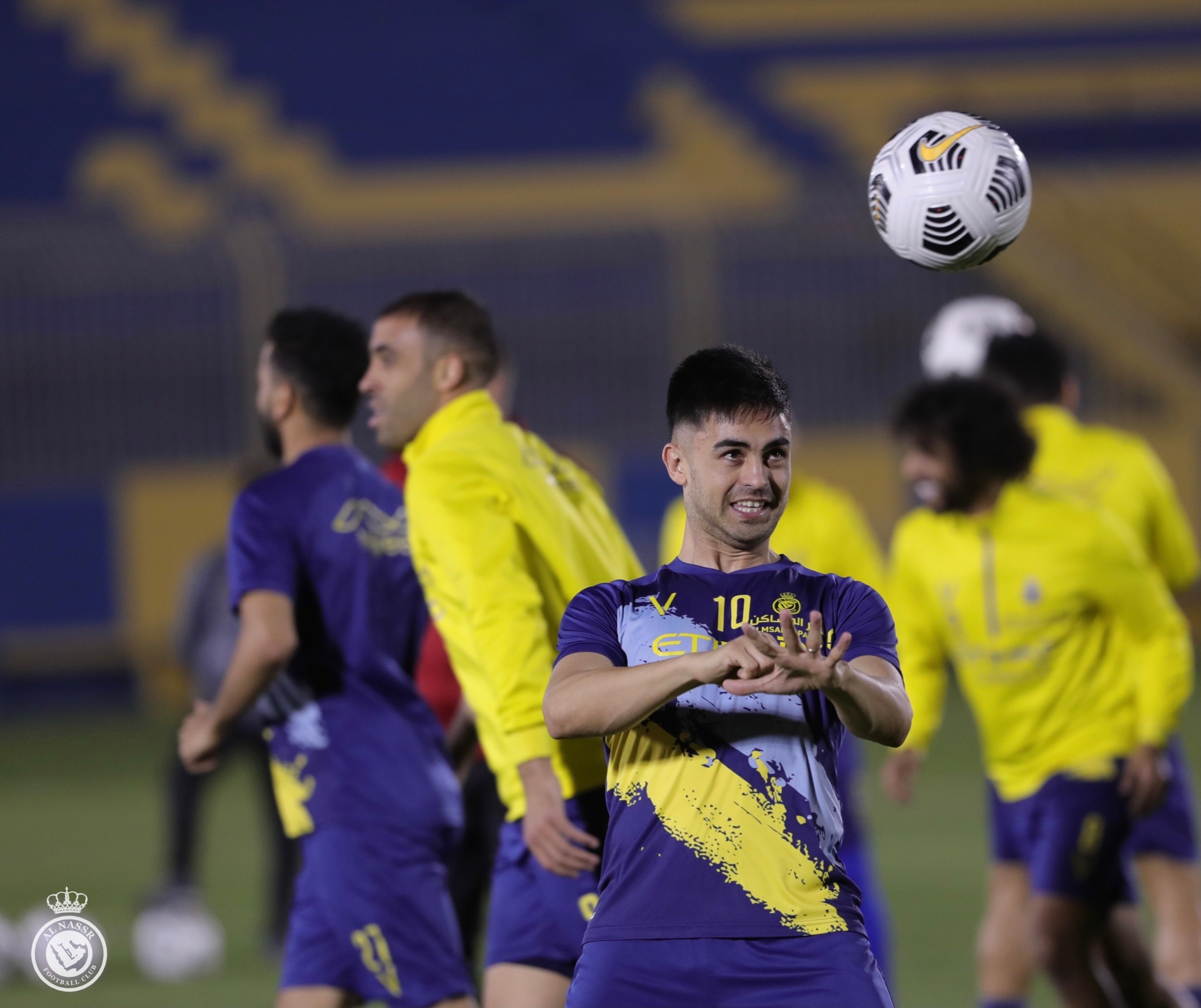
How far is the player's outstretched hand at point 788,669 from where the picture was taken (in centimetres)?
296

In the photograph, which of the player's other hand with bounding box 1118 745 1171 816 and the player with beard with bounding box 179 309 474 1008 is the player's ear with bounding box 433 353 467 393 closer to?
the player with beard with bounding box 179 309 474 1008

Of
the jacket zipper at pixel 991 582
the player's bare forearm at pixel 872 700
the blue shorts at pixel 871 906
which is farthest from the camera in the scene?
the blue shorts at pixel 871 906

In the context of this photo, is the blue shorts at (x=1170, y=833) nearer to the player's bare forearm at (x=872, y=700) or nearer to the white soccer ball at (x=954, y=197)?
the white soccer ball at (x=954, y=197)

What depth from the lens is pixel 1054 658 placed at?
5.48 meters

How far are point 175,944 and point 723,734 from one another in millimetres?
4807

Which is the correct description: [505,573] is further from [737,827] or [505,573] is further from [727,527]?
[737,827]

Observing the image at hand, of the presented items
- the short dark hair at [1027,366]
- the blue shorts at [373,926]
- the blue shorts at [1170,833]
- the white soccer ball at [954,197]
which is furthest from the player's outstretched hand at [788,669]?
the short dark hair at [1027,366]

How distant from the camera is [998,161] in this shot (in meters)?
4.40

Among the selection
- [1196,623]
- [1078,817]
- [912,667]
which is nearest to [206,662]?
[912,667]

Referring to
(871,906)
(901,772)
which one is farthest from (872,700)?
(871,906)

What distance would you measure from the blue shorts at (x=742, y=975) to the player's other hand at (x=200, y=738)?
1.57 m

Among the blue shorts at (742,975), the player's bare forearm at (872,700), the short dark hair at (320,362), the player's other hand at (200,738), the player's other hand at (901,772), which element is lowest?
the blue shorts at (742,975)

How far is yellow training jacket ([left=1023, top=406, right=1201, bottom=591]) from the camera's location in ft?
20.4

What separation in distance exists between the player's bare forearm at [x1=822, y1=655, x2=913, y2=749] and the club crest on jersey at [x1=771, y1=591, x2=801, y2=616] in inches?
6.1
